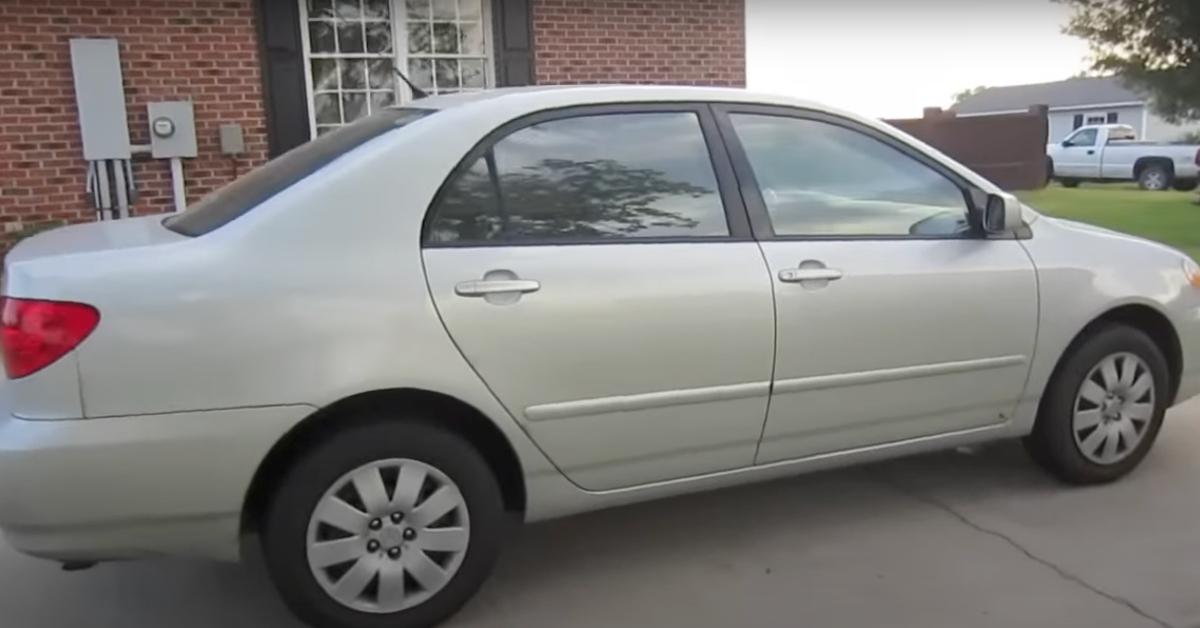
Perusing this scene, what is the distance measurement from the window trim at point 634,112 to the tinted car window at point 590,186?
0.05 ft

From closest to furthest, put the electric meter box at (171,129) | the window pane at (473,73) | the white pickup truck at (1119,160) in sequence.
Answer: the electric meter box at (171,129) → the window pane at (473,73) → the white pickup truck at (1119,160)

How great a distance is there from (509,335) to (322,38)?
611 cm

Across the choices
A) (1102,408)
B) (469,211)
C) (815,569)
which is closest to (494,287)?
(469,211)

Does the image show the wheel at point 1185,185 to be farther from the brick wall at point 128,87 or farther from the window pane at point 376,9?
the brick wall at point 128,87

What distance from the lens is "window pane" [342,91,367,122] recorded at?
842 centimetres

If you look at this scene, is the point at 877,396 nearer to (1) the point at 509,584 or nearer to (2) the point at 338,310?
(1) the point at 509,584

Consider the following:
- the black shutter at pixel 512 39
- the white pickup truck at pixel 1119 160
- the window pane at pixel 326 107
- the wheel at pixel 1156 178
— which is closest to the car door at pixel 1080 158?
the white pickup truck at pixel 1119 160

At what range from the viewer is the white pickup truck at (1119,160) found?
23.1m

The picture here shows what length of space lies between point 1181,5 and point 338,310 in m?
14.6

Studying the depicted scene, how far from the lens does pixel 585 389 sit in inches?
122

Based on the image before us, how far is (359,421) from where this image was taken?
2.89 metres

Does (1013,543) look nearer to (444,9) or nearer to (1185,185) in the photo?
(444,9)

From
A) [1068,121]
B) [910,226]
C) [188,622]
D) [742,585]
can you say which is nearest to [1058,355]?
[910,226]

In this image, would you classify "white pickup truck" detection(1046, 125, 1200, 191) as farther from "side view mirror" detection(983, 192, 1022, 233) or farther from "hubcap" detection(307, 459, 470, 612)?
"hubcap" detection(307, 459, 470, 612)
